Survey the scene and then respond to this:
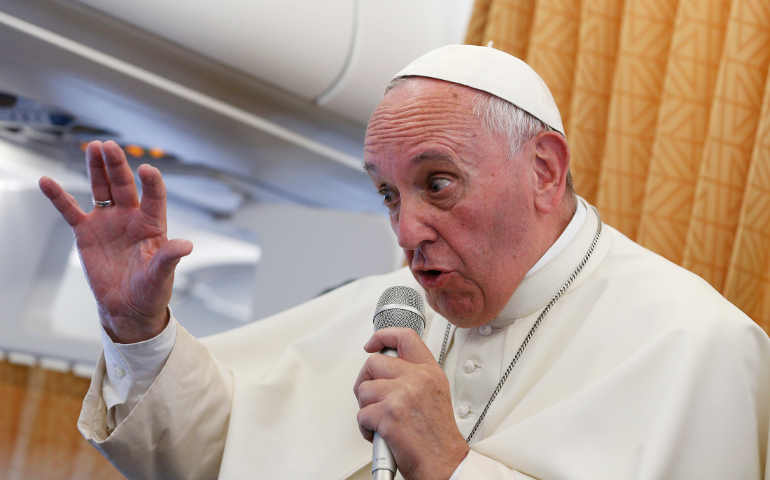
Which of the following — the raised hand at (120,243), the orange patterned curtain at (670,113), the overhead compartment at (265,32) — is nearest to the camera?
the raised hand at (120,243)

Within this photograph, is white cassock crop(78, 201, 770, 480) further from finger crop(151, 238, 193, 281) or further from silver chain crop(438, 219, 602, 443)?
finger crop(151, 238, 193, 281)

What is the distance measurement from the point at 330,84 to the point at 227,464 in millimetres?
1828

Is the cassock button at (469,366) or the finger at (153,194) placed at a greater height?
the finger at (153,194)

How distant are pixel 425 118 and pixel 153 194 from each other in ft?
1.76

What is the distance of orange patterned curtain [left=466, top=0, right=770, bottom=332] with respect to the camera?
246cm

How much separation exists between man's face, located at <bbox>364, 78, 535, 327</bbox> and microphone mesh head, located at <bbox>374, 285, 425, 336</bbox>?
14cm

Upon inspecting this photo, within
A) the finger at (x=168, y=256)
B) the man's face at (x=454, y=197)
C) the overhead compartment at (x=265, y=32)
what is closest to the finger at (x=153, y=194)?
the finger at (x=168, y=256)

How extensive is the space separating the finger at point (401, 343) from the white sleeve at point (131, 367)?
1.88 feet

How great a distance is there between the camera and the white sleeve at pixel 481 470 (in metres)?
1.36

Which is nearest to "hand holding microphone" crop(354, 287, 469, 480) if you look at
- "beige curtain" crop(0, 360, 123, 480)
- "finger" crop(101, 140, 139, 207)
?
"finger" crop(101, 140, 139, 207)

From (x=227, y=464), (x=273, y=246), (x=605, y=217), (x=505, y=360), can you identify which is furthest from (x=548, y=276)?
(x=273, y=246)

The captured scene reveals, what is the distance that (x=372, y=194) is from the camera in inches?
174

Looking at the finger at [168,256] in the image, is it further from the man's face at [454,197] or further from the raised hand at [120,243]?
the man's face at [454,197]

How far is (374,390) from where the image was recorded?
132cm
